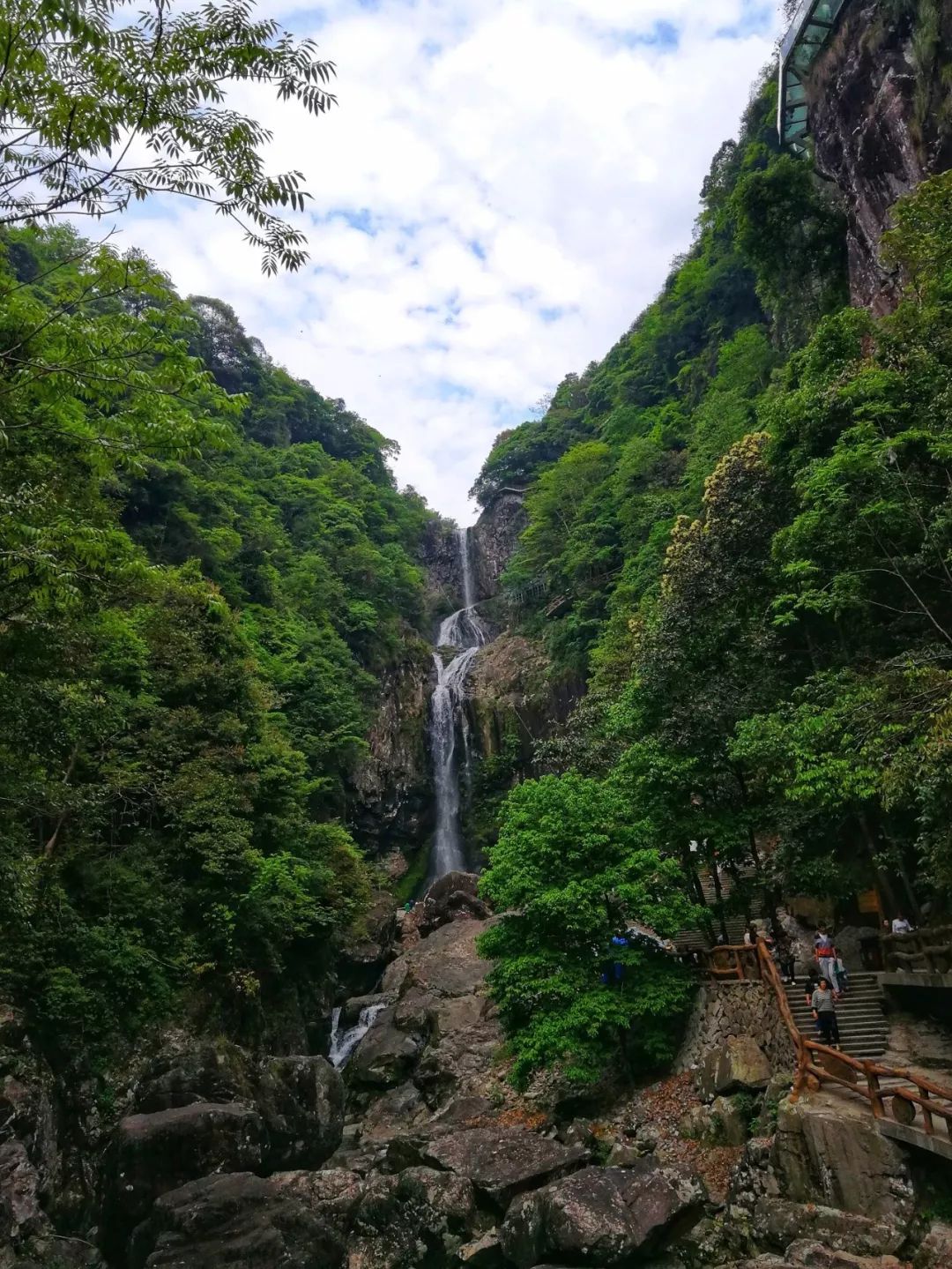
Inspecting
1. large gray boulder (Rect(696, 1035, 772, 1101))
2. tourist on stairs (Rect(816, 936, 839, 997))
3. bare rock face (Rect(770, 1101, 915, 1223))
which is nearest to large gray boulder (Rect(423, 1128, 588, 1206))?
large gray boulder (Rect(696, 1035, 772, 1101))

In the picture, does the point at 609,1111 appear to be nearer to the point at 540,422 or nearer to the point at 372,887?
the point at 372,887

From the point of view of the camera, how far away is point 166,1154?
35.2 feet

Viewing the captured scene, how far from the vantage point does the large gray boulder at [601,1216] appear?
8.66 meters

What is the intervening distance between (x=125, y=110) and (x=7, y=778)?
7867 millimetres

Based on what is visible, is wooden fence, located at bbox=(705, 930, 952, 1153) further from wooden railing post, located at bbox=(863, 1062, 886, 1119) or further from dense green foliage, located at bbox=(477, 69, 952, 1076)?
dense green foliage, located at bbox=(477, 69, 952, 1076)

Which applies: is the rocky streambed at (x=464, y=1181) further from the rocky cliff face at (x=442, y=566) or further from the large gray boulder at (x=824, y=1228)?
the rocky cliff face at (x=442, y=566)

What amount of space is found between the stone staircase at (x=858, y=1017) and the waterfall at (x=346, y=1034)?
11937mm

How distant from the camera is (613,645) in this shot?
77.3 ft

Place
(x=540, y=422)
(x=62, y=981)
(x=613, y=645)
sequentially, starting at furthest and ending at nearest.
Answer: (x=540, y=422)
(x=613, y=645)
(x=62, y=981)

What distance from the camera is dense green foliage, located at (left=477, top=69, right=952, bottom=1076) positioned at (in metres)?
10.8

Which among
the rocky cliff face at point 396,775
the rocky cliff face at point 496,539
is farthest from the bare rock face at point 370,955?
the rocky cliff face at point 496,539

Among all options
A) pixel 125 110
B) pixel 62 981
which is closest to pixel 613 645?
pixel 62 981

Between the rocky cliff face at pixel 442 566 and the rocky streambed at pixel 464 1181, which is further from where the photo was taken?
the rocky cliff face at pixel 442 566

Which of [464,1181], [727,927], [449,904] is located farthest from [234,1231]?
[449,904]
